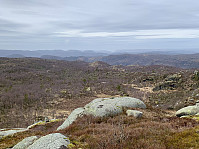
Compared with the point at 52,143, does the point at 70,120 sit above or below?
below

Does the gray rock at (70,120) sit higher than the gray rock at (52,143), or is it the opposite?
the gray rock at (52,143)

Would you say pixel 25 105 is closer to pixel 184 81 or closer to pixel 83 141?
pixel 83 141

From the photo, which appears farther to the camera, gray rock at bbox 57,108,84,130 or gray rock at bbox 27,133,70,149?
gray rock at bbox 57,108,84,130

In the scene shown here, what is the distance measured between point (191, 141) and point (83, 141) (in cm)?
500

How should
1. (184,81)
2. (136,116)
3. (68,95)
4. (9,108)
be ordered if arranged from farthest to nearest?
(68,95), (184,81), (9,108), (136,116)

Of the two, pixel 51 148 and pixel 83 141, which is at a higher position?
pixel 51 148

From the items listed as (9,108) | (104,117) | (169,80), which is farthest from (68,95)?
(104,117)

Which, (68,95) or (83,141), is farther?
(68,95)

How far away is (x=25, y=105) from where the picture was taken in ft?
140

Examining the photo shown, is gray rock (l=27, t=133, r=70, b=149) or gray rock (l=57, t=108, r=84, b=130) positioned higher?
gray rock (l=27, t=133, r=70, b=149)

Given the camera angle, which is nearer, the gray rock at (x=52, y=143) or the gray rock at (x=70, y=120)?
the gray rock at (x=52, y=143)

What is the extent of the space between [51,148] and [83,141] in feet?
6.07

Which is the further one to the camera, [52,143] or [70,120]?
[70,120]

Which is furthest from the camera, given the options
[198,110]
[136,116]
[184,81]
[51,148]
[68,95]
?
[68,95]
